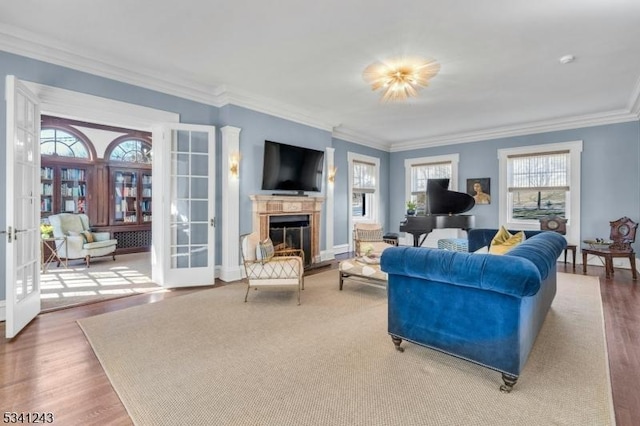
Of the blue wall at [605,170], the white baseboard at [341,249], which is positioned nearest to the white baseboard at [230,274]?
the white baseboard at [341,249]

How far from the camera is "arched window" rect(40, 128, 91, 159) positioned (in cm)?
643

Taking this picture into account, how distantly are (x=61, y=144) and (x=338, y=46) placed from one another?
646 cm

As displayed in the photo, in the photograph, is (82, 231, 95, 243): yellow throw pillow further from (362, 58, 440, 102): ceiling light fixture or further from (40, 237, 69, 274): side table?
(362, 58, 440, 102): ceiling light fixture

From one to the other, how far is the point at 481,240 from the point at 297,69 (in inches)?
138

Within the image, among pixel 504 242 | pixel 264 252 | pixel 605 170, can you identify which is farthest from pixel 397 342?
pixel 605 170

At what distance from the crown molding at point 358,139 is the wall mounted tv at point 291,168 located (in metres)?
1.34

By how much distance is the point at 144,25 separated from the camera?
3.07 meters

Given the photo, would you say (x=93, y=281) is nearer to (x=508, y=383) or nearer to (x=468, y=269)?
(x=468, y=269)

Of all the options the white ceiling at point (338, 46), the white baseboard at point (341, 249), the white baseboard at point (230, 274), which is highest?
the white ceiling at point (338, 46)

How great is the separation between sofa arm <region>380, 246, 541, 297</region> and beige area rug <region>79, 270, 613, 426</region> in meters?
0.66

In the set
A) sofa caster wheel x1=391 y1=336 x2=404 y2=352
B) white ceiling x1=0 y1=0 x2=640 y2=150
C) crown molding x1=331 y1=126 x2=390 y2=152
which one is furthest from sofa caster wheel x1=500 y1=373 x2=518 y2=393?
crown molding x1=331 y1=126 x2=390 y2=152

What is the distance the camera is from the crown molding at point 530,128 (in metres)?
5.70

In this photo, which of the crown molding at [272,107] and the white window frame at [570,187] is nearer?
the crown molding at [272,107]

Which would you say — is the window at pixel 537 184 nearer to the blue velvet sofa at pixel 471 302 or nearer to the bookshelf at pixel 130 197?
the blue velvet sofa at pixel 471 302
